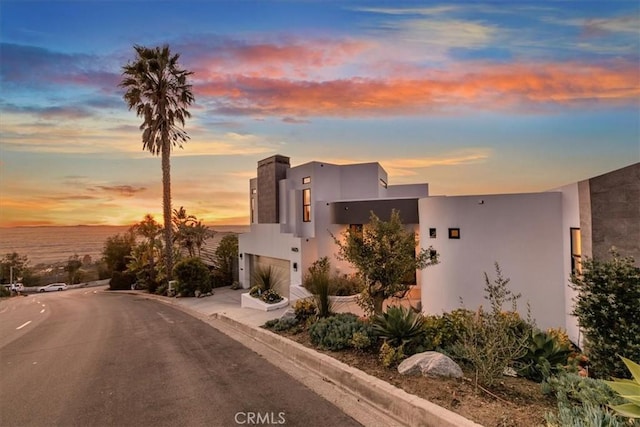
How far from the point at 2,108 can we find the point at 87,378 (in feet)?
37.5

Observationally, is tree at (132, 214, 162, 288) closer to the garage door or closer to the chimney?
the chimney

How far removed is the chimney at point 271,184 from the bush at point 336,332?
13304 millimetres

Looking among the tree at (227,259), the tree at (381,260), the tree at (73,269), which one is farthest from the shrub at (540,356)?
the tree at (73,269)

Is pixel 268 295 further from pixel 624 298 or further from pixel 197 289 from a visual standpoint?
pixel 624 298

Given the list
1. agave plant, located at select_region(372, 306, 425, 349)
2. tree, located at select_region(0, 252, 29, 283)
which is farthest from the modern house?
tree, located at select_region(0, 252, 29, 283)

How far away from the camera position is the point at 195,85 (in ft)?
69.3

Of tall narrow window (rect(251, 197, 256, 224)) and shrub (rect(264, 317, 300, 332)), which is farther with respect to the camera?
tall narrow window (rect(251, 197, 256, 224))

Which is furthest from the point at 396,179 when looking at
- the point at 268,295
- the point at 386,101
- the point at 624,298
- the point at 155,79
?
the point at 624,298

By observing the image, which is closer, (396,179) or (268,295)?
(268,295)

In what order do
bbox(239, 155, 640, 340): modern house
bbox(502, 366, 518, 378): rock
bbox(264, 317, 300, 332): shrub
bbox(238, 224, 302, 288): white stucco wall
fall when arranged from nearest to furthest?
bbox(502, 366, 518, 378): rock, bbox(239, 155, 640, 340): modern house, bbox(264, 317, 300, 332): shrub, bbox(238, 224, 302, 288): white stucco wall

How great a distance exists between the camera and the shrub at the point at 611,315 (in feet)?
14.5

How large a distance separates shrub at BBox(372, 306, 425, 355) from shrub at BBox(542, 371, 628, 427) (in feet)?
6.75

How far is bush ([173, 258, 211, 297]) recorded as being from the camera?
19.1 metres

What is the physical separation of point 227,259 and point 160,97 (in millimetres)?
11937
